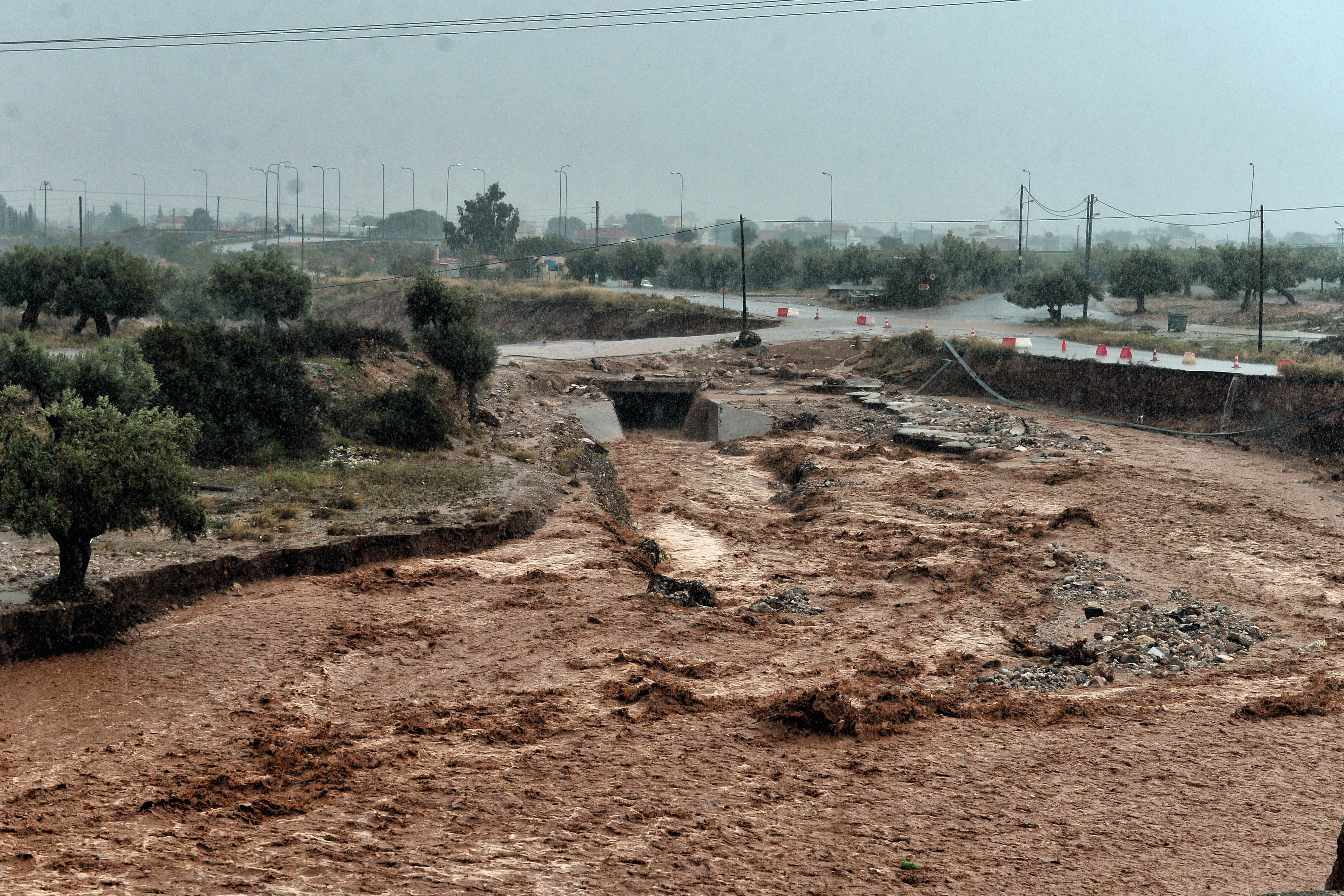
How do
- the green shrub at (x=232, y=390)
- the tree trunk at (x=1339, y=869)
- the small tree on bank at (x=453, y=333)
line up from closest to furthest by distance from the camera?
the tree trunk at (x=1339, y=869), the green shrub at (x=232, y=390), the small tree on bank at (x=453, y=333)

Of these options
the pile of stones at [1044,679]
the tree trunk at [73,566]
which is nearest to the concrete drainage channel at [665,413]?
the tree trunk at [73,566]

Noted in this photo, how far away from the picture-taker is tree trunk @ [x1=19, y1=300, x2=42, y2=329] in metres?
34.8

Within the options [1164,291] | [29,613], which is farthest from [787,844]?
[1164,291]

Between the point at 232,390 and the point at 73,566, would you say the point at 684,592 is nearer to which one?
the point at 73,566

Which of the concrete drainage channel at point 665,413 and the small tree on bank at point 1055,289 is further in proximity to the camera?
the small tree on bank at point 1055,289

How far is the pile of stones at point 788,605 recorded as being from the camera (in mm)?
14164

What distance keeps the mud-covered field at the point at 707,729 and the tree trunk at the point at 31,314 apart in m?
26.5

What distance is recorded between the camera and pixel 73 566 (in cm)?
1138

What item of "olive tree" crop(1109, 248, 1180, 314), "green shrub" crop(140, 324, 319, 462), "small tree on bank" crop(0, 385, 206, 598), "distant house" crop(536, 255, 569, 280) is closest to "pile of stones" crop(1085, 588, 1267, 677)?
"small tree on bank" crop(0, 385, 206, 598)

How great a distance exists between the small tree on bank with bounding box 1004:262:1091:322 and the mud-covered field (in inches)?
1274

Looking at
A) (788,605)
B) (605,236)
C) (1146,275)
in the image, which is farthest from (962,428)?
(605,236)

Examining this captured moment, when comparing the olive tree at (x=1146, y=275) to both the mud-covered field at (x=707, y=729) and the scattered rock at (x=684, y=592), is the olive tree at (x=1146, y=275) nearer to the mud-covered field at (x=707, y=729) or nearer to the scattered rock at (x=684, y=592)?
the mud-covered field at (x=707, y=729)

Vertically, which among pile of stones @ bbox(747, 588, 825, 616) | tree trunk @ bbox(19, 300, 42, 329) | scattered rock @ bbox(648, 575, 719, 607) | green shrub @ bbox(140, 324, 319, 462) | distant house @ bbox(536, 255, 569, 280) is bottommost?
pile of stones @ bbox(747, 588, 825, 616)

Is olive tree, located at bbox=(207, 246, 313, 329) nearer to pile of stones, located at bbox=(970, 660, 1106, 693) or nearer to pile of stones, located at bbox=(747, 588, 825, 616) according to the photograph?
pile of stones, located at bbox=(747, 588, 825, 616)
